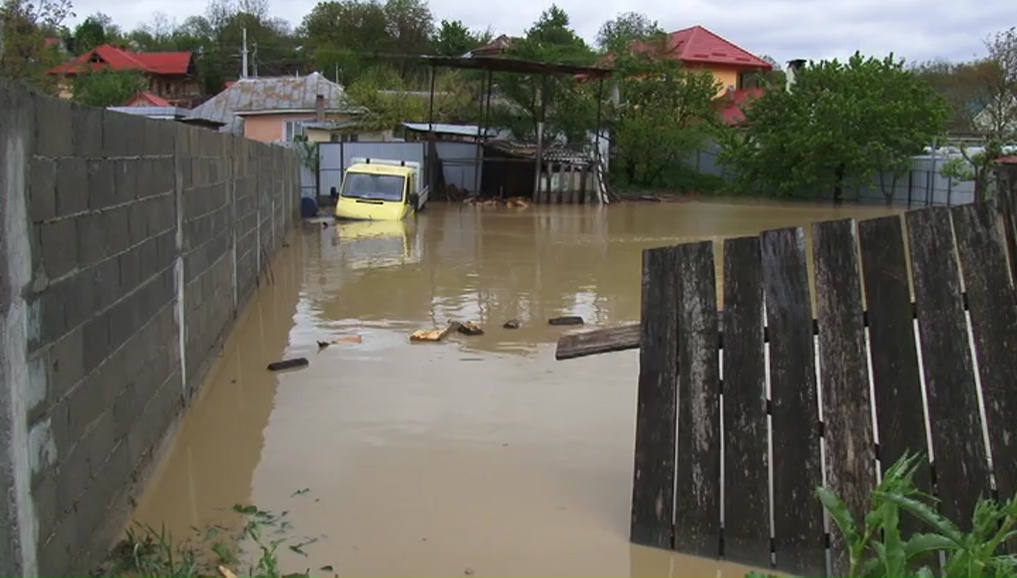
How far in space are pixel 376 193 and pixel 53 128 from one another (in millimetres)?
21984

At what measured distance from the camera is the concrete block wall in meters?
3.31

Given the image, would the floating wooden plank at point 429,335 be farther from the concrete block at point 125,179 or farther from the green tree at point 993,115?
the green tree at point 993,115

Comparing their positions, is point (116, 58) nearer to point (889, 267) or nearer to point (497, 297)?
point (497, 297)

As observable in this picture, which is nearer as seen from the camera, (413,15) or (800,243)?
(800,243)

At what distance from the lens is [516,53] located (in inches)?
1779

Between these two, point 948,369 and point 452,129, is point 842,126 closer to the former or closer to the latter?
point 452,129

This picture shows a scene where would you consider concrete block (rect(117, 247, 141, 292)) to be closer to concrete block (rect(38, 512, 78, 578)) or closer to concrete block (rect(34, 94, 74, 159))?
concrete block (rect(34, 94, 74, 159))

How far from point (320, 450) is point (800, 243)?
328 centimetres

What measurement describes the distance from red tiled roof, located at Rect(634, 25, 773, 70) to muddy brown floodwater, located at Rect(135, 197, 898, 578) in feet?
157

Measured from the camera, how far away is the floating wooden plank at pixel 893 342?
4105mm

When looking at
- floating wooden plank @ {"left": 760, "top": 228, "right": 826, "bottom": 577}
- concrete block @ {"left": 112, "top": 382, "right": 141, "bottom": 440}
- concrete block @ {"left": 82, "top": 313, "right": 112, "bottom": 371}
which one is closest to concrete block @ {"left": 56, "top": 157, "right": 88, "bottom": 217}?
concrete block @ {"left": 82, "top": 313, "right": 112, "bottom": 371}

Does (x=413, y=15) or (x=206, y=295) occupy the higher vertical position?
(x=413, y=15)

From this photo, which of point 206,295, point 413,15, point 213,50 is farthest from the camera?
point 213,50

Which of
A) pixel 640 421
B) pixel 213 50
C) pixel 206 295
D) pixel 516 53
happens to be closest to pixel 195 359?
pixel 206 295
